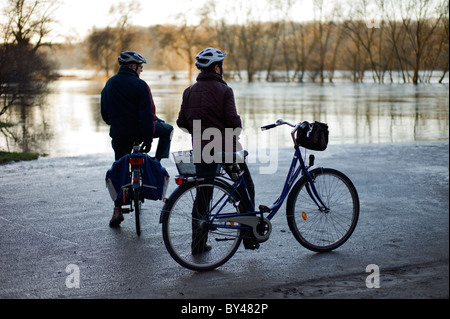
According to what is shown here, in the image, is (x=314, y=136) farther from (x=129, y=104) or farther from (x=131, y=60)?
(x=131, y=60)

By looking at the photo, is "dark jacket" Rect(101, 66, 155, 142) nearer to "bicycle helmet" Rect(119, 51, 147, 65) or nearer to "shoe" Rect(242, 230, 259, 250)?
"bicycle helmet" Rect(119, 51, 147, 65)

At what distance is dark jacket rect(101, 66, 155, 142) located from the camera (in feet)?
20.2

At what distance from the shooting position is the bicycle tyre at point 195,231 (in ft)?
15.5

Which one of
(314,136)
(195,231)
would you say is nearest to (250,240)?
(195,231)

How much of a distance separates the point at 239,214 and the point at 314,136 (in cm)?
97

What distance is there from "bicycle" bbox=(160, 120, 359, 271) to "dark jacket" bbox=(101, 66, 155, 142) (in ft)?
4.83

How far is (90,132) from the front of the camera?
17.3 m

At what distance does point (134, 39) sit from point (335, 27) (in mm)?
25632

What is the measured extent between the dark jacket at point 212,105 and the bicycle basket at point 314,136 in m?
0.59

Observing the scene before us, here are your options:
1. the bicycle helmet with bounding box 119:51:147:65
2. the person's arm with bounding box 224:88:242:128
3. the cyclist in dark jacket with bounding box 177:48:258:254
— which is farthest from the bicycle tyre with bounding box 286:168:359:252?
the bicycle helmet with bounding box 119:51:147:65

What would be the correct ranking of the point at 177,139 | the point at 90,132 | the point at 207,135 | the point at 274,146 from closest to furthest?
the point at 207,135 → the point at 274,146 → the point at 177,139 → the point at 90,132

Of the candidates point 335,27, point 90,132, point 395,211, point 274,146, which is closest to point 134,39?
point 335,27

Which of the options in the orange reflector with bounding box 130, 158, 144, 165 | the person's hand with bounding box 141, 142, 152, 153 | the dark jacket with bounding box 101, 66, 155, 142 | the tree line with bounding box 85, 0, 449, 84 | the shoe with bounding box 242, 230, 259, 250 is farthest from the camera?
the tree line with bounding box 85, 0, 449, 84
